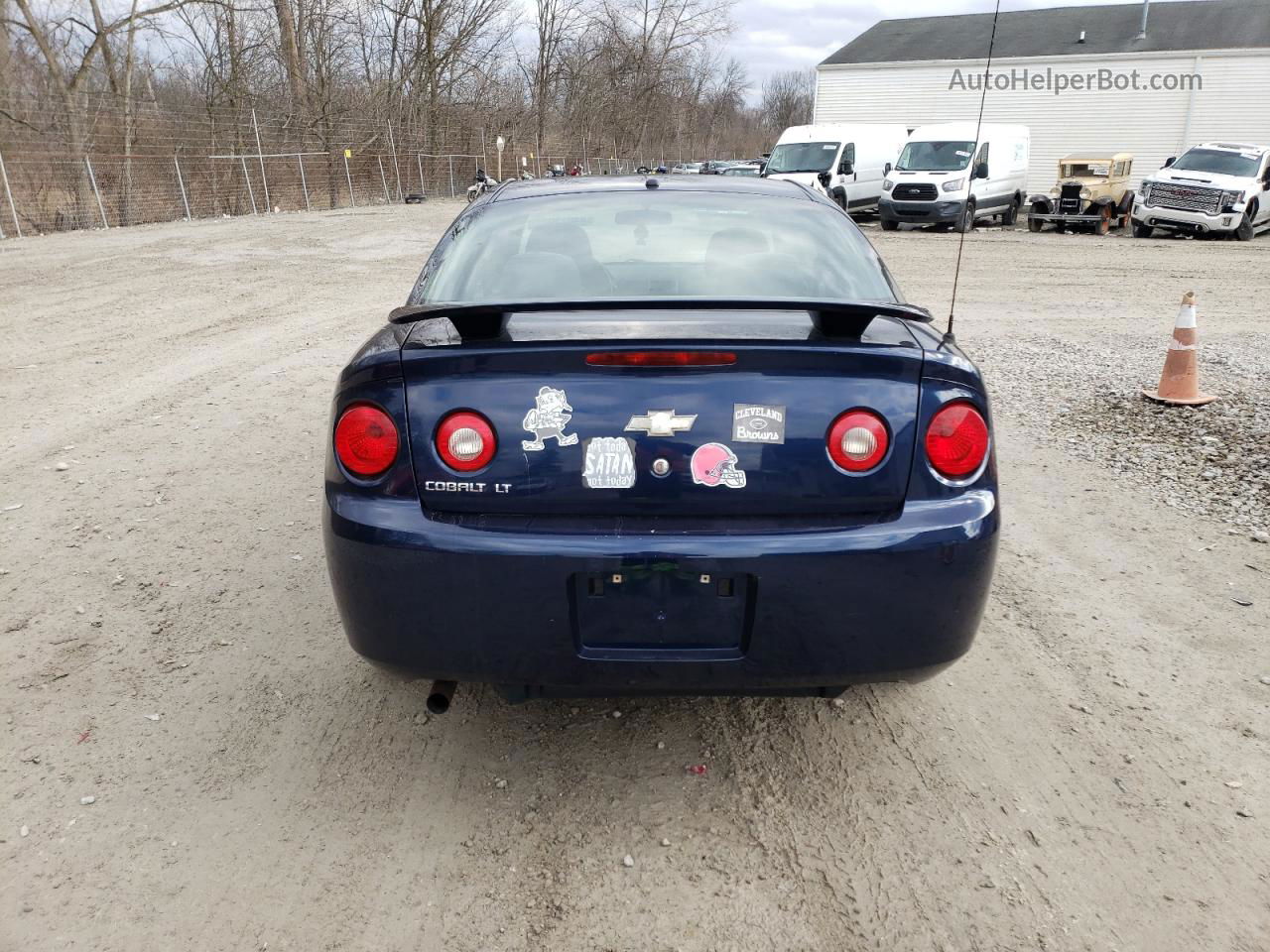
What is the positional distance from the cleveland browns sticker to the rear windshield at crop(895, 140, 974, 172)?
23.5 meters

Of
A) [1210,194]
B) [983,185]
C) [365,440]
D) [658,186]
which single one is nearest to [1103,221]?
[1210,194]

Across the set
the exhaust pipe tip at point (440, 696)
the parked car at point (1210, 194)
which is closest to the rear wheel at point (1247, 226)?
the parked car at point (1210, 194)

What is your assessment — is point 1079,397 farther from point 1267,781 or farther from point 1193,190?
point 1193,190

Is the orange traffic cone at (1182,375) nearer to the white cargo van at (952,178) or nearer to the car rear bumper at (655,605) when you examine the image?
the car rear bumper at (655,605)

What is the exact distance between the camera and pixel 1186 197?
21.2m

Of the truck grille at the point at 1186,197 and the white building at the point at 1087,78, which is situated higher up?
the white building at the point at 1087,78

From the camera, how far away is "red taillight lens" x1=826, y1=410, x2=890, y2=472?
232 cm

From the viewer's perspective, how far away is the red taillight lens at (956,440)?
7.84 feet

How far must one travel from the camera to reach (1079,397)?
7.29 m

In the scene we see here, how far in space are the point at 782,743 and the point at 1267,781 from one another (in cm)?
139

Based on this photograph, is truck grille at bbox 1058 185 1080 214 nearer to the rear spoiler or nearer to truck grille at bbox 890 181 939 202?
truck grille at bbox 890 181 939 202

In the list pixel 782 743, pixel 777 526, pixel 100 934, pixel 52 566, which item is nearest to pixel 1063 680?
pixel 782 743

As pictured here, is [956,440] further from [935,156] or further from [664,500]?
[935,156]

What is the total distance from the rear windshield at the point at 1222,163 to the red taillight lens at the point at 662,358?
24025 mm
